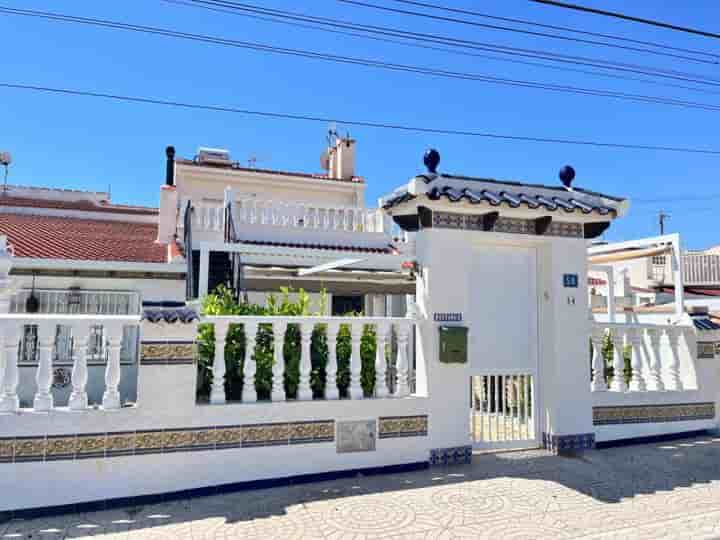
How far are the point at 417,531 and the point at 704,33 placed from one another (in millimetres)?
9205

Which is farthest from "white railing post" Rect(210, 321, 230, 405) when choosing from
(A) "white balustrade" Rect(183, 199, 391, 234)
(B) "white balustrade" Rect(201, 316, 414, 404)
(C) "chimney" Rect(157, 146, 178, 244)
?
(C) "chimney" Rect(157, 146, 178, 244)

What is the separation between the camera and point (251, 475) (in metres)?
5.98

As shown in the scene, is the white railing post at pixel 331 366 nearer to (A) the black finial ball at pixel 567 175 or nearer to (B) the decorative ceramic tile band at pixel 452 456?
(B) the decorative ceramic tile band at pixel 452 456

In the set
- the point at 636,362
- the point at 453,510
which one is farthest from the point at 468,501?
the point at 636,362

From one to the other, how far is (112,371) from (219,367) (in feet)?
3.86

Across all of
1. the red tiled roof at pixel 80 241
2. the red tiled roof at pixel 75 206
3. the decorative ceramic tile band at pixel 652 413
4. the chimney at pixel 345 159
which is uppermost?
the chimney at pixel 345 159

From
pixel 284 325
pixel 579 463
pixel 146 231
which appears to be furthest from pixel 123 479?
pixel 146 231

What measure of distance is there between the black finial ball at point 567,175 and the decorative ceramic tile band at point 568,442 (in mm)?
4213

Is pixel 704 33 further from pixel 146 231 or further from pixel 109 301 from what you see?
pixel 146 231

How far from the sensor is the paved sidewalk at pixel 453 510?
4852 mm

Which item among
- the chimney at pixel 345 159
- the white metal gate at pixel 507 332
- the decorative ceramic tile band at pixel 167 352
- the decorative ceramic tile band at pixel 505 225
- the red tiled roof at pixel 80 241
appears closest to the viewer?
the decorative ceramic tile band at pixel 167 352

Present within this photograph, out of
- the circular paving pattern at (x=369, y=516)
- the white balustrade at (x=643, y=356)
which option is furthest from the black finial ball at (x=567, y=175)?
the circular paving pattern at (x=369, y=516)

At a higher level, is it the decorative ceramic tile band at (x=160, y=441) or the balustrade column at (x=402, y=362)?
the balustrade column at (x=402, y=362)

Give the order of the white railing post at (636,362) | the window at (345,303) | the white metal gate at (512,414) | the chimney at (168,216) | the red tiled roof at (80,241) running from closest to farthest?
the white metal gate at (512,414) < the white railing post at (636,362) < the red tiled roof at (80,241) < the chimney at (168,216) < the window at (345,303)
